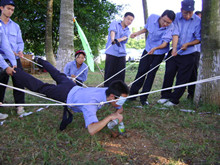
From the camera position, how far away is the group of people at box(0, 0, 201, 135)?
251cm

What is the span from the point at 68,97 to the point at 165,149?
1.34m

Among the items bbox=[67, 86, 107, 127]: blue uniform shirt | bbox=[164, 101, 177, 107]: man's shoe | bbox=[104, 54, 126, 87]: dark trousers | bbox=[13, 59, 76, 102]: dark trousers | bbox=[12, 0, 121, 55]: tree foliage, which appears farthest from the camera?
bbox=[12, 0, 121, 55]: tree foliage

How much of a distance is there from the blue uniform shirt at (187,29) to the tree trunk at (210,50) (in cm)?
14

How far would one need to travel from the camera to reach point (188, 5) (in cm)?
334

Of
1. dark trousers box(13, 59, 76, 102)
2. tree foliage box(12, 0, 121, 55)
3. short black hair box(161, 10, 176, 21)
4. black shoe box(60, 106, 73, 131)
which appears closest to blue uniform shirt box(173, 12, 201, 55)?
short black hair box(161, 10, 176, 21)

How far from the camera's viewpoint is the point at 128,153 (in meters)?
2.16

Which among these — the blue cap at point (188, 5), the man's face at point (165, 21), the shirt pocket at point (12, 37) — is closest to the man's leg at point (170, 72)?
the man's face at point (165, 21)

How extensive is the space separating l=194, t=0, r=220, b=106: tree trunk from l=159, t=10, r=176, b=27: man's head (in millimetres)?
572

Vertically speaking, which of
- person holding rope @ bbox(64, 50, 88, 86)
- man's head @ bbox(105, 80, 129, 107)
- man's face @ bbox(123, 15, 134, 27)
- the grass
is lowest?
the grass

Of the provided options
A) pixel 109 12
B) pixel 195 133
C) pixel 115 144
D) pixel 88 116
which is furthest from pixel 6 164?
pixel 109 12

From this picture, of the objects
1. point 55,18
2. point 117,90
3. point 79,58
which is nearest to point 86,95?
point 117,90

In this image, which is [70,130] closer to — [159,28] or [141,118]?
[141,118]

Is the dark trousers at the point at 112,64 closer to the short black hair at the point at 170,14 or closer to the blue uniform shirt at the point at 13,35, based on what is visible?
the short black hair at the point at 170,14

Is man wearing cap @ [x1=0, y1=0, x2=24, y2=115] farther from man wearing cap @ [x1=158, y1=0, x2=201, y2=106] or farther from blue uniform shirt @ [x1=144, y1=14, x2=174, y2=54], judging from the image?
man wearing cap @ [x1=158, y1=0, x2=201, y2=106]
